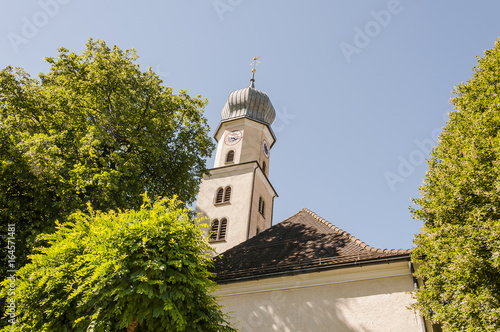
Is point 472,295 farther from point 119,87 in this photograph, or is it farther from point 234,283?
point 119,87

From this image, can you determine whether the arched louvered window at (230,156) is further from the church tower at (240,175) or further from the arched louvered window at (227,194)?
the arched louvered window at (227,194)

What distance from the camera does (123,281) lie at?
8266 millimetres

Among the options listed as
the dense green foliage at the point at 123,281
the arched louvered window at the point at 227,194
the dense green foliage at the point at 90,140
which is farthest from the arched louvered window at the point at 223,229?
the dense green foliage at the point at 123,281

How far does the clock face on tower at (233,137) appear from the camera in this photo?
91.5 feet

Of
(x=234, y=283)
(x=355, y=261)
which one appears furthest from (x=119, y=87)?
(x=355, y=261)

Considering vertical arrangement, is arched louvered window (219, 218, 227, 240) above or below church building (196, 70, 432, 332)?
above

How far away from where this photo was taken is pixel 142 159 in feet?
54.0

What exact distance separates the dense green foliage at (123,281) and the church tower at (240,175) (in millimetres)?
13131

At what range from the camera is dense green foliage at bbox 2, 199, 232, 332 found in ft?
26.6

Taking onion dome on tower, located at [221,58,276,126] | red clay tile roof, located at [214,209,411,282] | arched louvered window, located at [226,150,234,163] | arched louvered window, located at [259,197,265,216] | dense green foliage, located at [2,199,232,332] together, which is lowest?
dense green foliage, located at [2,199,232,332]

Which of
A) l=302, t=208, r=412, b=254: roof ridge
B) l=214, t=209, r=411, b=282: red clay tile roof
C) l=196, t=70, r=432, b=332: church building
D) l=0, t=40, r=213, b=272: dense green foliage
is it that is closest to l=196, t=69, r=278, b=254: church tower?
l=0, t=40, r=213, b=272: dense green foliage

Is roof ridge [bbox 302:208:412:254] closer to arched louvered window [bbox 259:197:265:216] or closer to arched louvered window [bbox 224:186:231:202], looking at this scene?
arched louvered window [bbox 224:186:231:202]

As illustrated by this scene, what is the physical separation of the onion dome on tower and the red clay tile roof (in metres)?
14.4

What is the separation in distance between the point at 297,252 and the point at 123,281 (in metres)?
6.71
